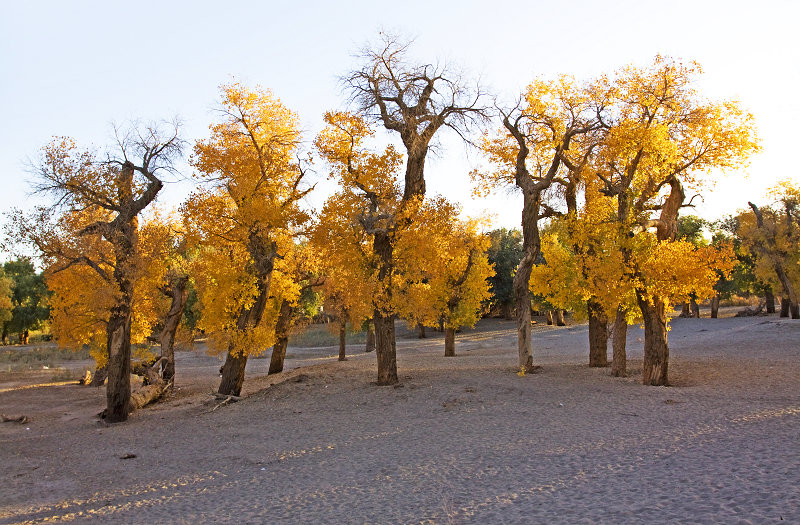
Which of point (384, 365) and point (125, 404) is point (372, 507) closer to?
point (384, 365)

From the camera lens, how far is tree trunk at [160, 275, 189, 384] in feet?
71.9

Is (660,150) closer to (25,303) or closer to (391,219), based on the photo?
(391,219)

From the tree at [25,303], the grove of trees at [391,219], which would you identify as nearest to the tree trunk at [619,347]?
the grove of trees at [391,219]

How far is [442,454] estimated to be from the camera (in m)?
9.51

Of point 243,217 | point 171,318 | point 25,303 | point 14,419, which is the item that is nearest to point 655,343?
point 243,217

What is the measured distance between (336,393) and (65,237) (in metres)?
9.36

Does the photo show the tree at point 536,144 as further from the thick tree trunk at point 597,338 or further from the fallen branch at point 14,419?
the fallen branch at point 14,419

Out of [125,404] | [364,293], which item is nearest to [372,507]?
[364,293]

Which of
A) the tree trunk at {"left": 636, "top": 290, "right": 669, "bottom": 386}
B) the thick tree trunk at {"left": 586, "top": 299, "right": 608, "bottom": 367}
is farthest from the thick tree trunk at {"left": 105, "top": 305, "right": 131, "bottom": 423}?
the thick tree trunk at {"left": 586, "top": 299, "right": 608, "bottom": 367}

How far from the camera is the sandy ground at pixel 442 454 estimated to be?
6.66 m

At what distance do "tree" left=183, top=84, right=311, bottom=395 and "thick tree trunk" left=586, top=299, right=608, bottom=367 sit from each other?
36.3 ft

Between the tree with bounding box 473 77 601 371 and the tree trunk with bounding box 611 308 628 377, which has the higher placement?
the tree with bounding box 473 77 601 371

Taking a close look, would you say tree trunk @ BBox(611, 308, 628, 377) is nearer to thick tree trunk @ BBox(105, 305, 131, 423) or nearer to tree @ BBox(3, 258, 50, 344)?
thick tree trunk @ BBox(105, 305, 131, 423)

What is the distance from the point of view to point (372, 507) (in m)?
7.06
